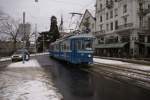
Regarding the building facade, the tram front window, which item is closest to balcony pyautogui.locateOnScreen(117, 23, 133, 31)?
the building facade

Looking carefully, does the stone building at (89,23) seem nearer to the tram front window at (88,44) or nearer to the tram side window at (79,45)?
the tram front window at (88,44)

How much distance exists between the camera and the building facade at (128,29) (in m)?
52.1

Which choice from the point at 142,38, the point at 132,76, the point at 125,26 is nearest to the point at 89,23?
the point at 125,26

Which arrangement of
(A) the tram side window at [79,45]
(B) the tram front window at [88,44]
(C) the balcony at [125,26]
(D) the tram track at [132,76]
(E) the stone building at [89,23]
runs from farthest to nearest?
(E) the stone building at [89,23], (C) the balcony at [125,26], (B) the tram front window at [88,44], (A) the tram side window at [79,45], (D) the tram track at [132,76]

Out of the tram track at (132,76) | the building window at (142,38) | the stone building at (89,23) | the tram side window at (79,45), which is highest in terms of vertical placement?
the stone building at (89,23)

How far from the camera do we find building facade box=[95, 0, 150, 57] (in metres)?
52.1

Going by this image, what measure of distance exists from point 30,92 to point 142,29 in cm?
4493

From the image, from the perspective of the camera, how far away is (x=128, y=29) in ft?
173

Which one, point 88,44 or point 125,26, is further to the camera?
point 125,26

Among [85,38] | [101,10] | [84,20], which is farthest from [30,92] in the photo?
[84,20]

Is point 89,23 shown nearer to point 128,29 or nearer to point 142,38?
point 128,29

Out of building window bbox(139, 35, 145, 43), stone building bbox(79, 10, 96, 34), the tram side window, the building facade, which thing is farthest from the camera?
stone building bbox(79, 10, 96, 34)

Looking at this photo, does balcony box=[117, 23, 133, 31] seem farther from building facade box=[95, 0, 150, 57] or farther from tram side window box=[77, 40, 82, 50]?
tram side window box=[77, 40, 82, 50]

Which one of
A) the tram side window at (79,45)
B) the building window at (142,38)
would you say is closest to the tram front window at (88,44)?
the tram side window at (79,45)
